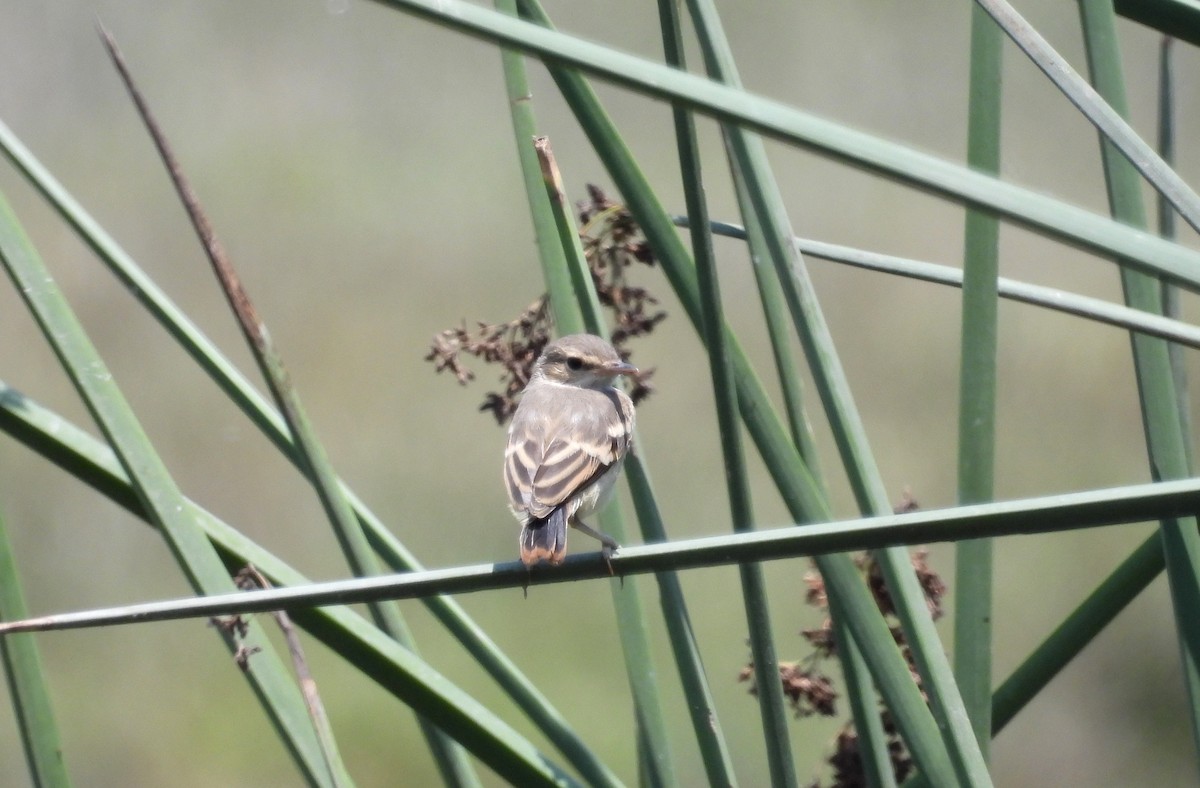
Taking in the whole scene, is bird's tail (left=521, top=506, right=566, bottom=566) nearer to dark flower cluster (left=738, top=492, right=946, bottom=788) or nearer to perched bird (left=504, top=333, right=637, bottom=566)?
perched bird (left=504, top=333, right=637, bottom=566)

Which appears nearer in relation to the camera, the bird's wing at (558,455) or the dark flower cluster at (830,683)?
the bird's wing at (558,455)

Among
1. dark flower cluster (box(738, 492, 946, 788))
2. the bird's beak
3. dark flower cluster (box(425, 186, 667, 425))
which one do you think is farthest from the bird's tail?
dark flower cluster (box(738, 492, 946, 788))

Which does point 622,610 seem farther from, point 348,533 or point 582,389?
point 582,389

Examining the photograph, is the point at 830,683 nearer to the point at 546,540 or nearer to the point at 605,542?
the point at 605,542

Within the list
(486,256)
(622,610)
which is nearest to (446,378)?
(486,256)

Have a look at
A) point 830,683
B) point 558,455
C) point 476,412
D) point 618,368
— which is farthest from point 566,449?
point 476,412

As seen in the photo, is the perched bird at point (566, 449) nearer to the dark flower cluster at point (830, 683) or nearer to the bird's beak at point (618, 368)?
the bird's beak at point (618, 368)

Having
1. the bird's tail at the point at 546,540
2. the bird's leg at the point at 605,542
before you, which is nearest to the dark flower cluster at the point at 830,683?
the bird's leg at the point at 605,542
